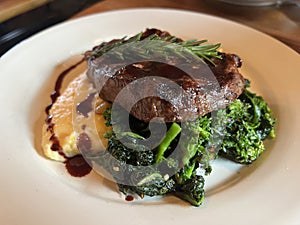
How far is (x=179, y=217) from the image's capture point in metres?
2.03

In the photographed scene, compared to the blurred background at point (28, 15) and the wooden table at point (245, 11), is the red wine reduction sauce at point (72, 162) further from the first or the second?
the wooden table at point (245, 11)

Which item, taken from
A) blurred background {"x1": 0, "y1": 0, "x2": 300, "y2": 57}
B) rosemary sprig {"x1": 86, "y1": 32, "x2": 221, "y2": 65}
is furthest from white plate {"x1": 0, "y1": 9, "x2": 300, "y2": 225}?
rosemary sprig {"x1": 86, "y1": 32, "x2": 221, "y2": 65}

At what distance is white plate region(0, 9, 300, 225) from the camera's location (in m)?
2.02

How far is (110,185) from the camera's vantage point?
229 cm

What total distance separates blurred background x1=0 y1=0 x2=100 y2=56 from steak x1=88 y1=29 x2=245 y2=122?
1.33 m

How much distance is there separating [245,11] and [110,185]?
2.32 meters

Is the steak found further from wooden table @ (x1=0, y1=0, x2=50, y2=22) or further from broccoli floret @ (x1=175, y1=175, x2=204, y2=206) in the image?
wooden table @ (x1=0, y1=0, x2=50, y2=22)

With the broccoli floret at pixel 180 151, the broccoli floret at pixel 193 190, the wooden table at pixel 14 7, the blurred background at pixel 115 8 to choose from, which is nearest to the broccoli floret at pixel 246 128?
the broccoli floret at pixel 180 151

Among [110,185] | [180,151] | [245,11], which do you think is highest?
[245,11]

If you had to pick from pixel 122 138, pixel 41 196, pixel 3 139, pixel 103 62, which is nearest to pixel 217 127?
pixel 122 138

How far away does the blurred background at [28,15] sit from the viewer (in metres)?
3.49

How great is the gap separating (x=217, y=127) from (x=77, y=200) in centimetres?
97

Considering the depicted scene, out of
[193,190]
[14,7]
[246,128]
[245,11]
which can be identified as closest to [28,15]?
[14,7]

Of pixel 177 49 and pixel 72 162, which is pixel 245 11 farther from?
pixel 72 162
